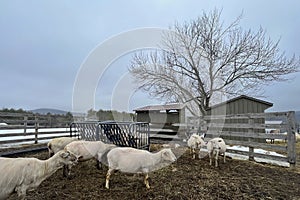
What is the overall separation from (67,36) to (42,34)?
6.79 feet

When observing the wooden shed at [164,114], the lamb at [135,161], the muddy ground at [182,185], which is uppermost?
the wooden shed at [164,114]

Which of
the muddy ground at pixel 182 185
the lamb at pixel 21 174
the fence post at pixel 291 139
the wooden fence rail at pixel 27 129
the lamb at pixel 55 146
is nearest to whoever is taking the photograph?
the lamb at pixel 21 174

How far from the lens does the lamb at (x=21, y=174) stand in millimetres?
3227

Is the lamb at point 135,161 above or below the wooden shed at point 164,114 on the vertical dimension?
below

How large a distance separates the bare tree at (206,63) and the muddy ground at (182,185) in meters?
7.82

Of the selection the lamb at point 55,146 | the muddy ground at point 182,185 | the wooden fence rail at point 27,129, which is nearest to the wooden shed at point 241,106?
the muddy ground at point 182,185

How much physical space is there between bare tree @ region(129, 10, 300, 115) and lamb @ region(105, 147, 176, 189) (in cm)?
946

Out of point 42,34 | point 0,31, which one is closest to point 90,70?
point 42,34

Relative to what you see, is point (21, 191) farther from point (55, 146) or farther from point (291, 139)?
point (291, 139)

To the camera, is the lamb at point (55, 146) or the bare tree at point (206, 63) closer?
the lamb at point (55, 146)

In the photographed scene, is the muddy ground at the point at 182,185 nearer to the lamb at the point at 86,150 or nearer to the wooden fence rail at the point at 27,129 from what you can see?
the lamb at the point at 86,150

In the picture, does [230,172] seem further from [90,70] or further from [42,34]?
[42,34]

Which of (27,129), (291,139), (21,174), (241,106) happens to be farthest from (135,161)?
(241,106)

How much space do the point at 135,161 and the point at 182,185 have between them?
3.66ft
